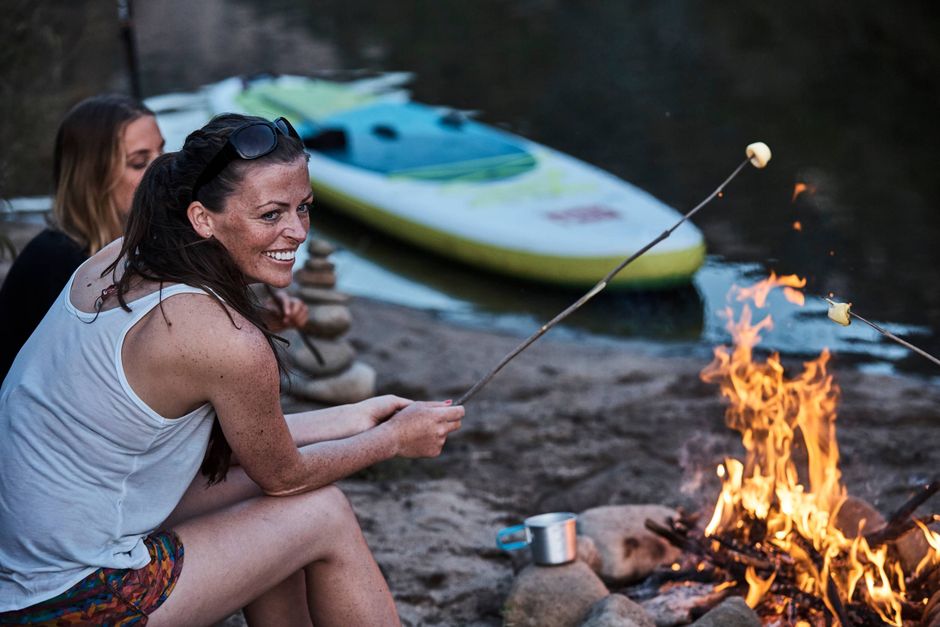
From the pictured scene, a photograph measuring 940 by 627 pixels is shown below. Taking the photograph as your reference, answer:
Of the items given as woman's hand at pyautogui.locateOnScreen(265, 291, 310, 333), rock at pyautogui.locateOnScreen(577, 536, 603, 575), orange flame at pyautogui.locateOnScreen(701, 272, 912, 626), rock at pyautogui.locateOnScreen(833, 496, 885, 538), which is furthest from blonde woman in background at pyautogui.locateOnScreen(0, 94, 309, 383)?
rock at pyautogui.locateOnScreen(833, 496, 885, 538)

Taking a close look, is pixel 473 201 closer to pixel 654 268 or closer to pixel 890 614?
pixel 654 268

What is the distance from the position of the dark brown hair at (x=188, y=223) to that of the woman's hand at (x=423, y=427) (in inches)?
21.7

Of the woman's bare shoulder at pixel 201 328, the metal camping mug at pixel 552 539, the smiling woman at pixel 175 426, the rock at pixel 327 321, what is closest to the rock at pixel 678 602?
the metal camping mug at pixel 552 539

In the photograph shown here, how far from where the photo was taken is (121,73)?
15.4 m

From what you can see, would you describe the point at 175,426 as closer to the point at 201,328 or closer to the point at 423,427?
the point at 201,328

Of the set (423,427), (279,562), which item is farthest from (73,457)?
(423,427)

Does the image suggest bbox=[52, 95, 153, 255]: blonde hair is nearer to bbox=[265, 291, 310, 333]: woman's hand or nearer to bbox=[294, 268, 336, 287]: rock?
bbox=[265, 291, 310, 333]: woman's hand

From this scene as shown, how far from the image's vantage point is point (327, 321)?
18.6 ft

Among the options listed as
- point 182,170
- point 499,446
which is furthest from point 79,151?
point 499,446

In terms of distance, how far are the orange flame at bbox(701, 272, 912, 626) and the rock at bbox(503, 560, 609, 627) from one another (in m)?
0.43

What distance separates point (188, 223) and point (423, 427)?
2.85ft

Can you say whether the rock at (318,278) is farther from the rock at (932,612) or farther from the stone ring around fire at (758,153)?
the rock at (932,612)

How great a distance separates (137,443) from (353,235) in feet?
23.1

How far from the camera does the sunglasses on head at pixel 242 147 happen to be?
8.61 ft
